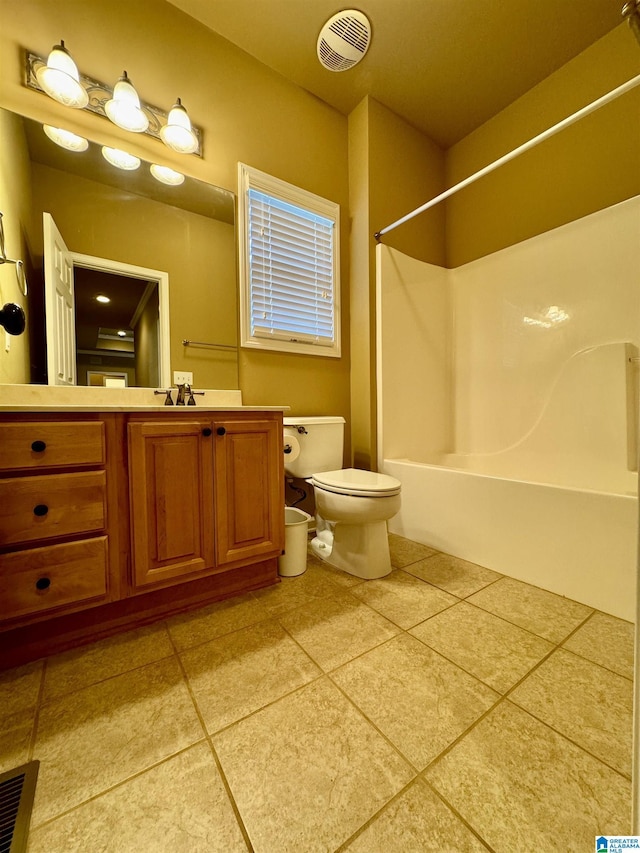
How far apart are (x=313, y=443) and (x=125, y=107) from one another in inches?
69.7

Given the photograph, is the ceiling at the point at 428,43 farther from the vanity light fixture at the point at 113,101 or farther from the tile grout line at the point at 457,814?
the tile grout line at the point at 457,814

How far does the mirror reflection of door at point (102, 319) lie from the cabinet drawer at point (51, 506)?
1.82ft

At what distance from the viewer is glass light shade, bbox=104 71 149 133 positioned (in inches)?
57.4

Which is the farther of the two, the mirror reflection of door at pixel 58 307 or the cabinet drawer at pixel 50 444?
the mirror reflection of door at pixel 58 307

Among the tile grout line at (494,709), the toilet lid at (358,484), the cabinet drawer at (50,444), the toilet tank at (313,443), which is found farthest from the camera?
the toilet tank at (313,443)

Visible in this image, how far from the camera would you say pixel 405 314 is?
2.28 meters

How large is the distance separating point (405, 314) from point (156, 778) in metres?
2.37

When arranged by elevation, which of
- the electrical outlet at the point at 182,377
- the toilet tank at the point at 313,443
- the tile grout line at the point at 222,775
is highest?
the electrical outlet at the point at 182,377

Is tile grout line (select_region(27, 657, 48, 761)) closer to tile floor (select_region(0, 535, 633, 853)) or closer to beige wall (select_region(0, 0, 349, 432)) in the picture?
tile floor (select_region(0, 535, 633, 853))

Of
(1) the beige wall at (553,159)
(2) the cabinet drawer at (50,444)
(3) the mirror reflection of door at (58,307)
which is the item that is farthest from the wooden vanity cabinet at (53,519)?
(1) the beige wall at (553,159)

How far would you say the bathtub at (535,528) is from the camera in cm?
126

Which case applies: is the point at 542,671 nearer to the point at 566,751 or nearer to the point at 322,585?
the point at 566,751

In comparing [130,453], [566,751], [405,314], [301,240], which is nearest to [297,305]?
[301,240]

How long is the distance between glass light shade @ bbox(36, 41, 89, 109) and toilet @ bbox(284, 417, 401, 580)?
164 cm
